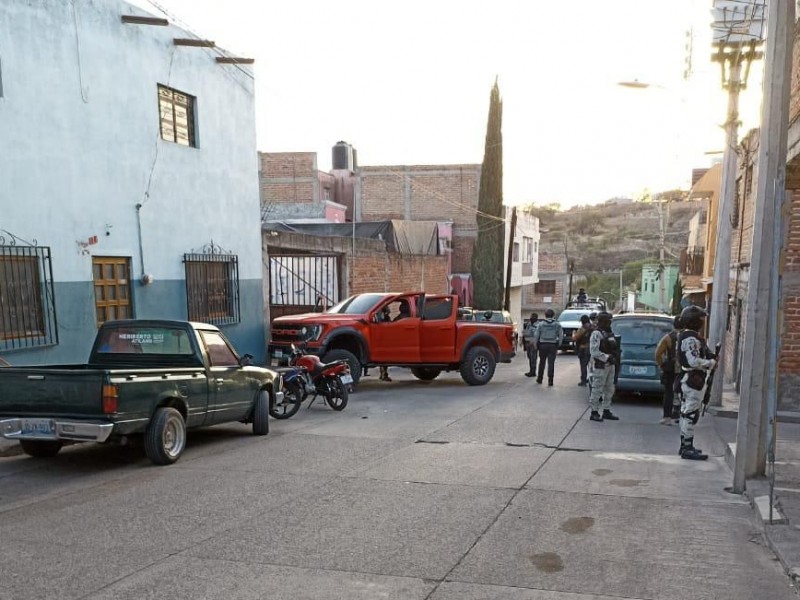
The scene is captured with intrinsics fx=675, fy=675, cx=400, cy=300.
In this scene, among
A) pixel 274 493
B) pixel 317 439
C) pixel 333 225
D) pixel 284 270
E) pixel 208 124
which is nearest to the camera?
pixel 274 493

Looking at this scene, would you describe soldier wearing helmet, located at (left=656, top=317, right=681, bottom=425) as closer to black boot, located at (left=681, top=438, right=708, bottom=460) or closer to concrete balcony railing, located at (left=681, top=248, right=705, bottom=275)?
black boot, located at (left=681, top=438, right=708, bottom=460)

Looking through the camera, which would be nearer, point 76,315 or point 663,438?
point 663,438

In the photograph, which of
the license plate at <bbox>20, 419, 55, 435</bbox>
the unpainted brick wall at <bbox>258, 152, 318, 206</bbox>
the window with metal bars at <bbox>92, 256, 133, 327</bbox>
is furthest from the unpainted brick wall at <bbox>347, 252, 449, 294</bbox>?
the license plate at <bbox>20, 419, 55, 435</bbox>

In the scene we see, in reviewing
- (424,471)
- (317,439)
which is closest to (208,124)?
(317,439)

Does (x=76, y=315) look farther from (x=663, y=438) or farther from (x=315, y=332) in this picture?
(x=663, y=438)

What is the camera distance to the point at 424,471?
24.3ft

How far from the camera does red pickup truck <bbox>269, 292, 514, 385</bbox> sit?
13828 mm

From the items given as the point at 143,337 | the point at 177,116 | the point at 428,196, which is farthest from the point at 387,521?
the point at 428,196

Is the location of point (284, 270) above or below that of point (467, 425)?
above

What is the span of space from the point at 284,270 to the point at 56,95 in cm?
1110

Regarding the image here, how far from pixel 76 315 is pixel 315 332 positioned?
4.41 m

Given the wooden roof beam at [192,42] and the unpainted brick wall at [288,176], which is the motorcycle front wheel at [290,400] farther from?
the unpainted brick wall at [288,176]

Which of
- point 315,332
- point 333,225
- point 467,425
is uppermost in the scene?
point 333,225

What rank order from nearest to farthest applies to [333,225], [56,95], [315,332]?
[56,95], [315,332], [333,225]
